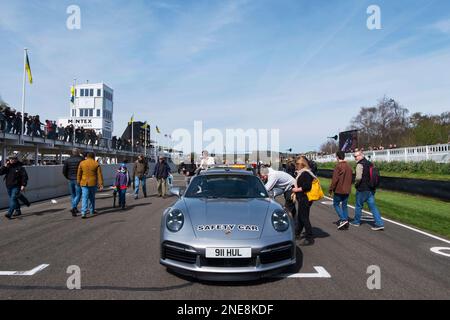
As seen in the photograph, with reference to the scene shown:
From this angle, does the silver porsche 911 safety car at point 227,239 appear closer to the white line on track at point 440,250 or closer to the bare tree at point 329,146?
the white line on track at point 440,250

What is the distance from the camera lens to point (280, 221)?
189 inches

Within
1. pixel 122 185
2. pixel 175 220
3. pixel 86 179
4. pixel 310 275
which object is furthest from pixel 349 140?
pixel 175 220

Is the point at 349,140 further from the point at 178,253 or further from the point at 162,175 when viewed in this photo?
the point at 178,253

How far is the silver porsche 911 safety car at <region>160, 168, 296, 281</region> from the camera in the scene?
165 inches

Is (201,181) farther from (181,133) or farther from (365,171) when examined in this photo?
(181,133)

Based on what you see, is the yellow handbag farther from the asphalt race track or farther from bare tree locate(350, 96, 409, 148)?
bare tree locate(350, 96, 409, 148)

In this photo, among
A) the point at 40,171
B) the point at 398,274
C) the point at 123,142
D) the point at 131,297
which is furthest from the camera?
the point at 123,142

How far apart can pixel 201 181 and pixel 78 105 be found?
280ft

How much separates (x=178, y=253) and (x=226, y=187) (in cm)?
184

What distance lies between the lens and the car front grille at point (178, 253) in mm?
4297

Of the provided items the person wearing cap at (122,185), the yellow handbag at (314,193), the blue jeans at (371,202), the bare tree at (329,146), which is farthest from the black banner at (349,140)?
the bare tree at (329,146)

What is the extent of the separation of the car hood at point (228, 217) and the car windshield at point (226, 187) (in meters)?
0.37
